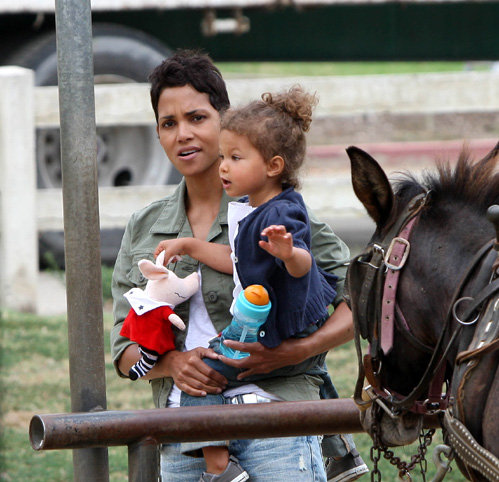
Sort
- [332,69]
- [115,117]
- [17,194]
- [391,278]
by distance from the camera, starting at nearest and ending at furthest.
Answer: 1. [391,278]
2. [17,194]
3. [115,117]
4. [332,69]

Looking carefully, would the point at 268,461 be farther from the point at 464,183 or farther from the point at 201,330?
the point at 464,183

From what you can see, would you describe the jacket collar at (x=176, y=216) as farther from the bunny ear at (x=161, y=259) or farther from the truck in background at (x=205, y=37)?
the truck in background at (x=205, y=37)

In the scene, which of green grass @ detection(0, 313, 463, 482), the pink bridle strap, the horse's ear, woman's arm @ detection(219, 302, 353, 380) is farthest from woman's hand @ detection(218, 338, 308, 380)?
green grass @ detection(0, 313, 463, 482)

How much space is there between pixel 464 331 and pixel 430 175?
46cm

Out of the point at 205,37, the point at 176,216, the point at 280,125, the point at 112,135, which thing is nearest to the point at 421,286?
the point at 280,125

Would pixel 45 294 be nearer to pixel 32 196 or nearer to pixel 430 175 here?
pixel 32 196

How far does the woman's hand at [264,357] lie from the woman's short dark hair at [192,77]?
72 centimetres

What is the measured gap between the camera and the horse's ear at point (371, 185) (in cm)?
247

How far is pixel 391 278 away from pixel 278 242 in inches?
11.6

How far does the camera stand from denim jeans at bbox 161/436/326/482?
2730mm

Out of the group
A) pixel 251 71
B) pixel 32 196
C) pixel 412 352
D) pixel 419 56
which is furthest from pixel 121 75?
pixel 251 71

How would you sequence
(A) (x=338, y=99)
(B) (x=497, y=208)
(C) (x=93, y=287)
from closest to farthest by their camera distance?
(B) (x=497, y=208), (C) (x=93, y=287), (A) (x=338, y=99)

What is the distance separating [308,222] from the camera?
2770 millimetres

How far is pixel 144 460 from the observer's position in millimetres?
2688
